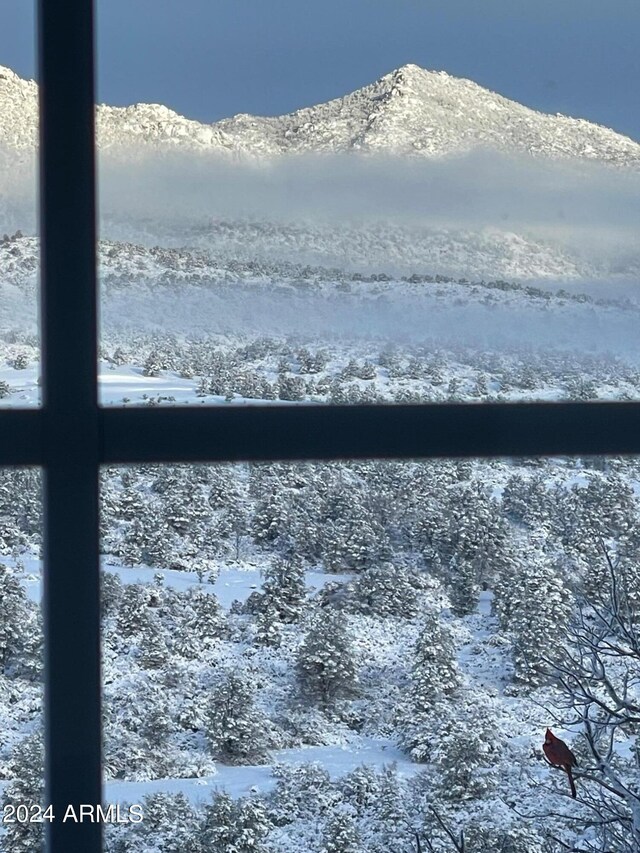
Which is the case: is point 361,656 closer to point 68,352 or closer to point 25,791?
point 25,791

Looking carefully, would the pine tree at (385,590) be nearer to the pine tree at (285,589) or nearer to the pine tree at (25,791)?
the pine tree at (285,589)

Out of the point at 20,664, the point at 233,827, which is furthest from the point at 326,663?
the point at 20,664

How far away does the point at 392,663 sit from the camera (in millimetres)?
1287

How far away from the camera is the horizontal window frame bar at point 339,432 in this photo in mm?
642

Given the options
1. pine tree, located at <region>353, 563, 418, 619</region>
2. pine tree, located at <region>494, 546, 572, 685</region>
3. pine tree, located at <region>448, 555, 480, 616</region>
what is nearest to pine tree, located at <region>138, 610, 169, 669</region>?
pine tree, located at <region>353, 563, 418, 619</region>

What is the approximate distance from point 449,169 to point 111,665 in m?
0.81

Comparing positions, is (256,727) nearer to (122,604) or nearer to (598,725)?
(122,604)

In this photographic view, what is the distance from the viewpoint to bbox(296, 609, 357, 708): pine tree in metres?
1.26

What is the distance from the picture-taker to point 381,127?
1.12m

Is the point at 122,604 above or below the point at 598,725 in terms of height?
above

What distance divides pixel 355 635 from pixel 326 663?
6 cm

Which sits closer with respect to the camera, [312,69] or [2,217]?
[2,217]

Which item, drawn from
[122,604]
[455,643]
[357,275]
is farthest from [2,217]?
[455,643]

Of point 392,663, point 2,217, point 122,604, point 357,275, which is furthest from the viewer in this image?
point 392,663
